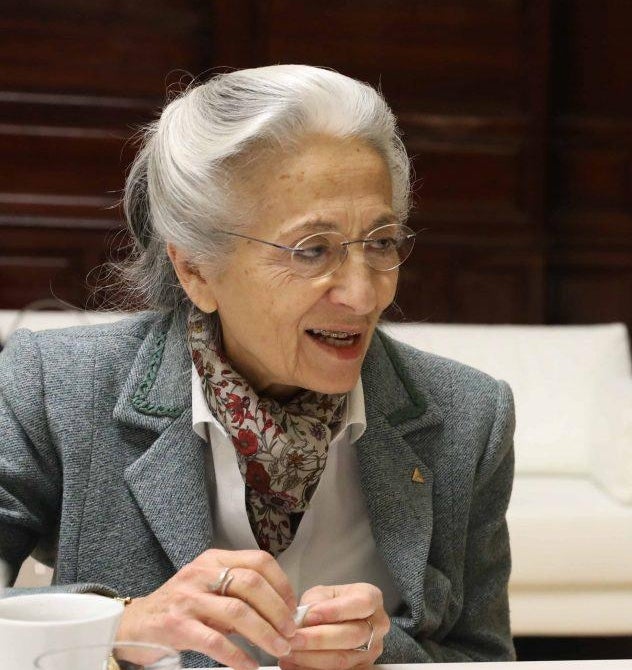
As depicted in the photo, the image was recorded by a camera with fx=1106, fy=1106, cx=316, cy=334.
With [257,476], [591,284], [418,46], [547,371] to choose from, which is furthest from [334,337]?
[591,284]

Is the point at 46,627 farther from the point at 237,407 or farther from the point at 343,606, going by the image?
the point at 237,407

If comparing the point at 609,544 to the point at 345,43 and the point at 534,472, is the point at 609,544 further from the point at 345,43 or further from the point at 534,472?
the point at 345,43

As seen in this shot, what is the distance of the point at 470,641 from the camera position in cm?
145

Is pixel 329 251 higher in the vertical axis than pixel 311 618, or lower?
higher

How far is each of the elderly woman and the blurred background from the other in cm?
271

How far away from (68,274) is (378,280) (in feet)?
10.4

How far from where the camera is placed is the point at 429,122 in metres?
4.53

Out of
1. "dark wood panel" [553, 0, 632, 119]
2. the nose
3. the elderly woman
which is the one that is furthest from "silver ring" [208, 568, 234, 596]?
"dark wood panel" [553, 0, 632, 119]

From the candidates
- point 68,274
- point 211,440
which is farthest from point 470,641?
point 68,274

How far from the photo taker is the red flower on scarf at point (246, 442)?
1.41 meters

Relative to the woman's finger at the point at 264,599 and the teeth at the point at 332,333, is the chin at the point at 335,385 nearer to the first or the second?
the teeth at the point at 332,333

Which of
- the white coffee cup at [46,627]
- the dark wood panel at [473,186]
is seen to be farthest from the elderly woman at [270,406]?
the dark wood panel at [473,186]

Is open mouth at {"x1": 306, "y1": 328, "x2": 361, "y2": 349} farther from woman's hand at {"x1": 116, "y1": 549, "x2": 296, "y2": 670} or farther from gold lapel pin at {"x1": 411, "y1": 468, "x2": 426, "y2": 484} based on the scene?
woman's hand at {"x1": 116, "y1": 549, "x2": 296, "y2": 670}

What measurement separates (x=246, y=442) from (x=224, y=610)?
42 cm
